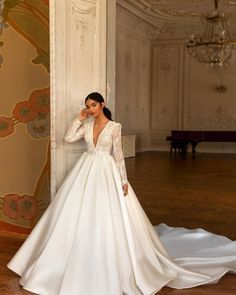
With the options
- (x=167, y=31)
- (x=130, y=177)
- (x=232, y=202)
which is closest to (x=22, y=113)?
(x=232, y=202)

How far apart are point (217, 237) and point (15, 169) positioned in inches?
81.5

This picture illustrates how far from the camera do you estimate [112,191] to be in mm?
2951

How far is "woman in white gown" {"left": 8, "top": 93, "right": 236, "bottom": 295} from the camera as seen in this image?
277 centimetres

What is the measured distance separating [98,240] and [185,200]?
11.4 feet

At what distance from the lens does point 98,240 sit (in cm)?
283

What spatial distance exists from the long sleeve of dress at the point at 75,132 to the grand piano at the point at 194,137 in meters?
10.1

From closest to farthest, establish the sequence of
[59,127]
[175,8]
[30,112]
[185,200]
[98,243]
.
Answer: [98,243]
[59,127]
[30,112]
[185,200]
[175,8]

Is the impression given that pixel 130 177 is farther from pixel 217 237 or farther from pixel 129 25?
pixel 129 25

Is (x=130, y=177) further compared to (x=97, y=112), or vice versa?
(x=130, y=177)

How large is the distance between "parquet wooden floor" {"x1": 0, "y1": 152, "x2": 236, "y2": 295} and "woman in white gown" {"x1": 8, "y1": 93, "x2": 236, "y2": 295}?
0.11 m

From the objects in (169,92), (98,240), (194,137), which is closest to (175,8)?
(169,92)

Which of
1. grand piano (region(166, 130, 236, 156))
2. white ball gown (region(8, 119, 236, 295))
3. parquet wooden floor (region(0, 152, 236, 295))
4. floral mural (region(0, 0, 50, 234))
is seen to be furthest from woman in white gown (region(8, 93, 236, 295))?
grand piano (region(166, 130, 236, 156))

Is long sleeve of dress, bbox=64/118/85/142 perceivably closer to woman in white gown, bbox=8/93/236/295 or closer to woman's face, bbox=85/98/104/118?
woman in white gown, bbox=8/93/236/295

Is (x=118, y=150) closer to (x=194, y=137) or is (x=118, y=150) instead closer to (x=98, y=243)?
(x=98, y=243)
